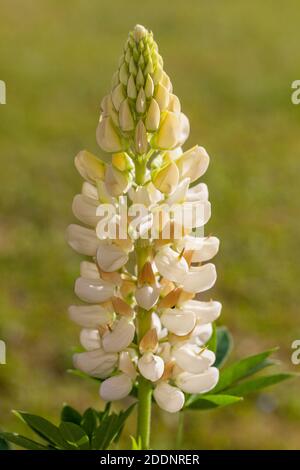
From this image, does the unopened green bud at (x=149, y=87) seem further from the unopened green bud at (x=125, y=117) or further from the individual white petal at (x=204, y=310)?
the individual white petal at (x=204, y=310)

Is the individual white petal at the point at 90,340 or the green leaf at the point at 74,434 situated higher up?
the individual white petal at the point at 90,340

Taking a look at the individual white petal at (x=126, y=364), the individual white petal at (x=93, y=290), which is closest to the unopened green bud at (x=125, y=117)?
the individual white petal at (x=93, y=290)

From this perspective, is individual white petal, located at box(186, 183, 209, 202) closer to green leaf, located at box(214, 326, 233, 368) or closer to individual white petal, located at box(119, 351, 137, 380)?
individual white petal, located at box(119, 351, 137, 380)

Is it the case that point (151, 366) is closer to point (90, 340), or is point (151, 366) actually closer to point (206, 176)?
point (90, 340)

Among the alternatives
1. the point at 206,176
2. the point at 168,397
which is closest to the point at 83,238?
the point at 168,397

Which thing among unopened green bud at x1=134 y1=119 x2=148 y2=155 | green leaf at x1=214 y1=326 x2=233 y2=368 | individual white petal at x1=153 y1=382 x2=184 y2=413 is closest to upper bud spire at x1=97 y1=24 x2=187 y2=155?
unopened green bud at x1=134 y1=119 x2=148 y2=155
